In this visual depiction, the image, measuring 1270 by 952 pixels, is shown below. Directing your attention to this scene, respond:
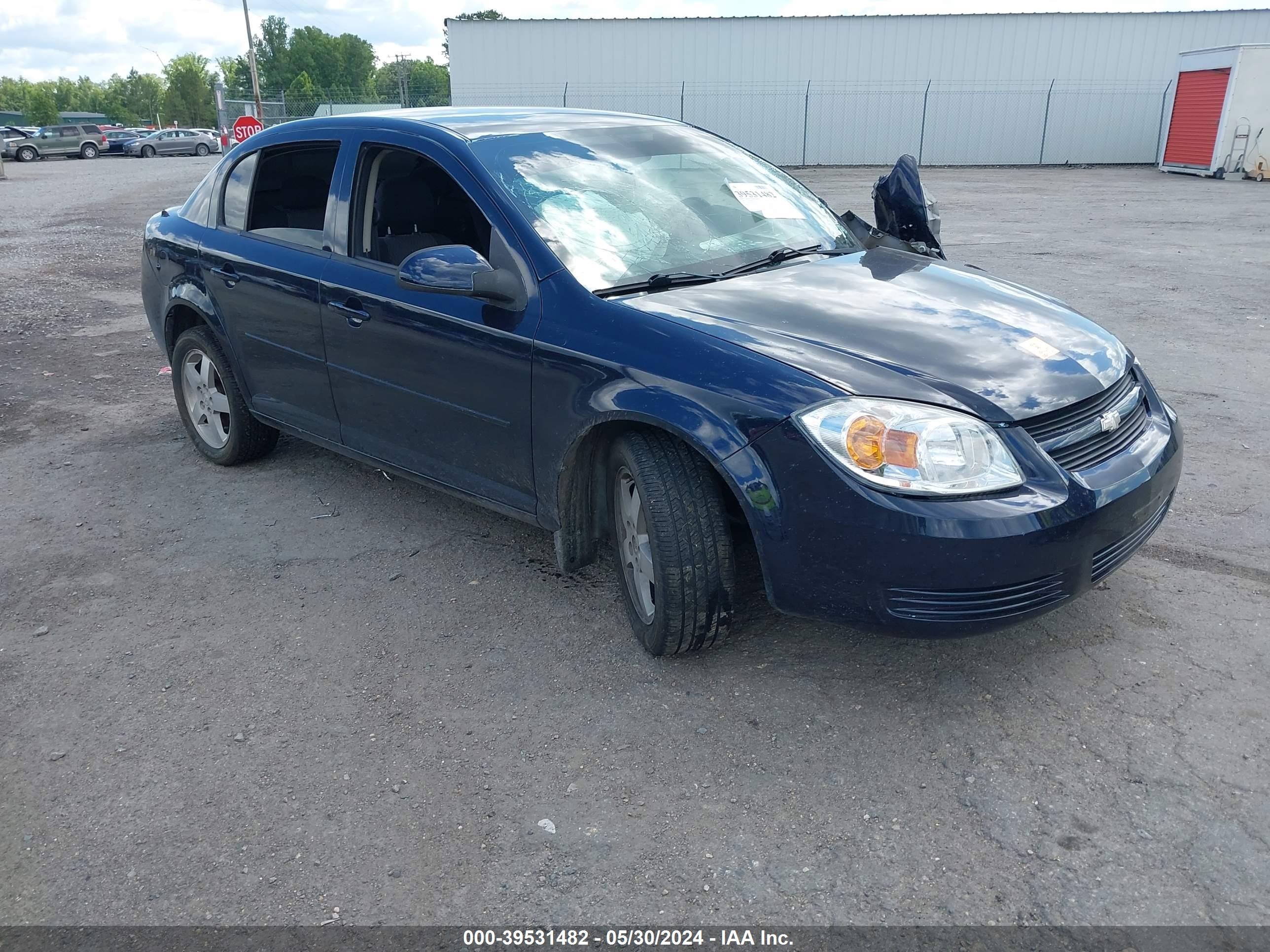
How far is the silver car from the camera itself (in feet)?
160

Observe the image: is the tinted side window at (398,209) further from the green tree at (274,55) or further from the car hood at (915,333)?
the green tree at (274,55)

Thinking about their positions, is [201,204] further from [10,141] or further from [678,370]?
[10,141]

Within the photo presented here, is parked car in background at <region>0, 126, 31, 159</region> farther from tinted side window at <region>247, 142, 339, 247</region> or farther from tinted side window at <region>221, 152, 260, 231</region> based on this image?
tinted side window at <region>247, 142, 339, 247</region>

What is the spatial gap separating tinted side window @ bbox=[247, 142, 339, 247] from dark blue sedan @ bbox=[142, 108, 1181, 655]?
0.05 ft

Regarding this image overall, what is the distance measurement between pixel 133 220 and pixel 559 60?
18856mm

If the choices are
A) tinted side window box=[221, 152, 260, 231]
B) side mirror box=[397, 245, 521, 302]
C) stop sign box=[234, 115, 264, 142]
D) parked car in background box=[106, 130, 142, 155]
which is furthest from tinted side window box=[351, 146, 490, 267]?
parked car in background box=[106, 130, 142, 155]

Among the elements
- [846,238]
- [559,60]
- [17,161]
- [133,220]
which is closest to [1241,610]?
[846,238]

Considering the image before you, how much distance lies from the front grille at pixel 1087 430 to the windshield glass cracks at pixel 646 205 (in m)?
1.25

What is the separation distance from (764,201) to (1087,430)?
1.76 meters

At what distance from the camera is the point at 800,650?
335 cm

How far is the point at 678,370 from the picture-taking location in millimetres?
2957

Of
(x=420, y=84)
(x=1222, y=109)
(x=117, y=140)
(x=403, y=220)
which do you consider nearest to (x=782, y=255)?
(x=403, y=220)

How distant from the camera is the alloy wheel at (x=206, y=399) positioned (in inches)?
201

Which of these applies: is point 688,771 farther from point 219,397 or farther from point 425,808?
point 219,397
